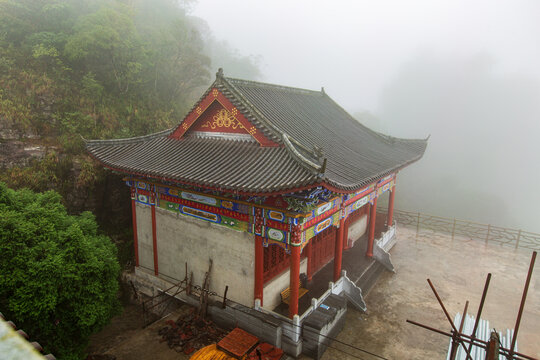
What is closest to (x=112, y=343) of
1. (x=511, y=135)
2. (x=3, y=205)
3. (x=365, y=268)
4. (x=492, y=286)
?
(x=3, y=205)

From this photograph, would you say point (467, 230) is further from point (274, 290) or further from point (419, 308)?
point (274, 290)

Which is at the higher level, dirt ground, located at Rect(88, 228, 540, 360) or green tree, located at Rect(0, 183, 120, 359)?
green tree, located at Rect(0, 183, 120, 359)

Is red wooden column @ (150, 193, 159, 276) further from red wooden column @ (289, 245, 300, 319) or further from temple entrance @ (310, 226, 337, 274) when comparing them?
temple entrance @ (310, 226, 337, 274)

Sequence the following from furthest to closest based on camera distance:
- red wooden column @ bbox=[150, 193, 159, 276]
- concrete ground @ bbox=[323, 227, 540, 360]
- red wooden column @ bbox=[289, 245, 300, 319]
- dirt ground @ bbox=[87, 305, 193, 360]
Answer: red wooden column @ bbox=[150, 193, 159, 276], concrete ground @ bbox=[323, 227, 540, 360], dirt ground @ bbox=[87, 305, 193, 360], red wooden column @ bbox=[289, 245, 300, 319]

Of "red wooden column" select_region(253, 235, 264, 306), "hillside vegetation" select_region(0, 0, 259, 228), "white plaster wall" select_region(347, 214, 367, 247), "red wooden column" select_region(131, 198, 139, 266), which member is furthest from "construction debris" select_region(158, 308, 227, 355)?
"white plaster wall" select_region(347, 214, 367, 247)

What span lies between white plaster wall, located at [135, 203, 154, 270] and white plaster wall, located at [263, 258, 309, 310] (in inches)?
227

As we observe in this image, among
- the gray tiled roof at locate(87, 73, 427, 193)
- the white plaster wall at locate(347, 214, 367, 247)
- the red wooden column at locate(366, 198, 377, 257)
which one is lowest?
the white plaster wall at locate(347, 214, 367, 247)

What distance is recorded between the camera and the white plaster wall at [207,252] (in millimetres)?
12031

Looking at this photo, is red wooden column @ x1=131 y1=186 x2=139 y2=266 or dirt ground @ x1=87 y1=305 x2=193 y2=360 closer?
dirt ground @ x1=87 y1=305 x2=193 y2=360

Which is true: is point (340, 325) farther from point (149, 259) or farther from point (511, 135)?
point (511, 135)

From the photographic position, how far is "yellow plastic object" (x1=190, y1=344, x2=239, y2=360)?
404 inches

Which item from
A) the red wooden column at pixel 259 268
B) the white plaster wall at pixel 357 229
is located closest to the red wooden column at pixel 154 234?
the red wooden column at pixel 259 268

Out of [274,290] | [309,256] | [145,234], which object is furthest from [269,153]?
[145,234]

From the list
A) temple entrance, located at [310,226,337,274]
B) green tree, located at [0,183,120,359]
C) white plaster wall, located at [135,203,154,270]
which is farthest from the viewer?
temple entrance, located at [310,226,337,274]
